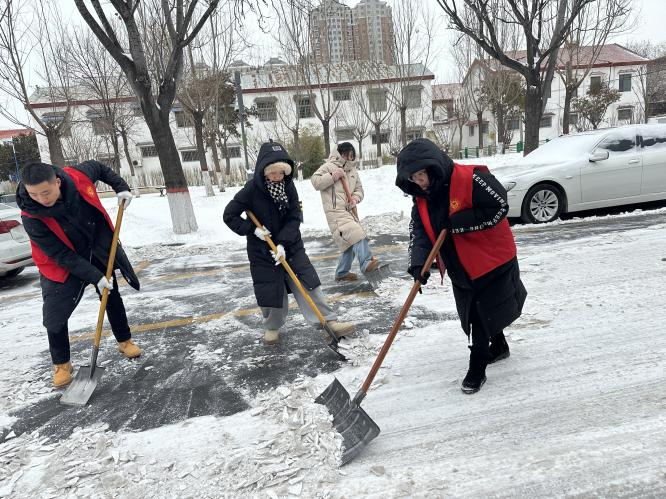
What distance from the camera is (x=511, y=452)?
2281mm

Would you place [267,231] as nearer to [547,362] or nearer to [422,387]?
[422,387]

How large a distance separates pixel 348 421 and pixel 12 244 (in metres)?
6.37

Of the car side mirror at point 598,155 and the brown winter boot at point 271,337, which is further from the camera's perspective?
the car side mirror at point 598,155

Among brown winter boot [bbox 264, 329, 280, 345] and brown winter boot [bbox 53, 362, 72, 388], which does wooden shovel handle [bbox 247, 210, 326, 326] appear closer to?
brown winter boot [bbox 264, 329, 280, 345]

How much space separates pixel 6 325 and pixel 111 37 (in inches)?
242

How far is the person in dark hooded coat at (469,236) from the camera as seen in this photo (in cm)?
244

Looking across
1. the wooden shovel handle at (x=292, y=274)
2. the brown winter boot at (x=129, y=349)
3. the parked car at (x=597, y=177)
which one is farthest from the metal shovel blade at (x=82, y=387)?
the parked car at (x=597, y=177)

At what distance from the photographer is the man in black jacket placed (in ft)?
10.2

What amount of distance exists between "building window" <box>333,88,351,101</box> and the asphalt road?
21.7 metres

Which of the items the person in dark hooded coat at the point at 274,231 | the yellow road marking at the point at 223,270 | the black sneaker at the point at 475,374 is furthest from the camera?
the yellow road marking at the point at 223,270

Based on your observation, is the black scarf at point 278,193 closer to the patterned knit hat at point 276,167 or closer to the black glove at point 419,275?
the patterned knit hat at point 276,167

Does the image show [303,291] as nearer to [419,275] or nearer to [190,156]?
[419,275]

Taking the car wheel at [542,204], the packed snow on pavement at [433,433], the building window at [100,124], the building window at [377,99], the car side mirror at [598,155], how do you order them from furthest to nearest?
the building window at [377,99], the building window at [100,124], the car wheel at [542,204], the car side mirror at [598,155], the packed snow on pavement at [433,433]

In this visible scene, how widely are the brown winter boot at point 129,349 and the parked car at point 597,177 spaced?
19.4 feet
